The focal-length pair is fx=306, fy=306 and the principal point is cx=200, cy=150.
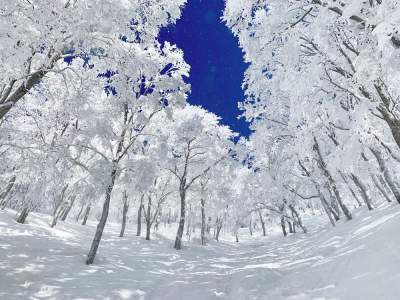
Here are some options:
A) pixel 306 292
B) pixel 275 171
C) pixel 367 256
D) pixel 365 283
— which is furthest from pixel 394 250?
pixel 275 171

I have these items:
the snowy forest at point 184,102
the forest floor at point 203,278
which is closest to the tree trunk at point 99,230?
the snowy forest at point 184,102

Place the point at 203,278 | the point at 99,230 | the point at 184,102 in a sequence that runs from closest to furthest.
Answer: the point at 203,278
the point at 99,230
the point at 184,102

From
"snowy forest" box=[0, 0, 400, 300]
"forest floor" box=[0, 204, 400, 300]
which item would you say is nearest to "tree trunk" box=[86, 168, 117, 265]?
"snowy forest" box=[0, 0, 400, 300]

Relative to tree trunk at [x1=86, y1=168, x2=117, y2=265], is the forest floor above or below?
below

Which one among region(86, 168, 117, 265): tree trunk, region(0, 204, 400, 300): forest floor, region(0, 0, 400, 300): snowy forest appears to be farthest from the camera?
region(86, 168, 117, 265): tree trunk

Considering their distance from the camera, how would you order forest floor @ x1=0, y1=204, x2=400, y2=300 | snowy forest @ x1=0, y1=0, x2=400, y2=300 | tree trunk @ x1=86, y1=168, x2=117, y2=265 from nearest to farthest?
snowy forest @ x1=0, y1=0, x2=400, y2=300 → forest floor @ x1=0, y1=204, x2=400, y2=300 → tree trunk @ x1=86, y1=168, x2=117, y2=265

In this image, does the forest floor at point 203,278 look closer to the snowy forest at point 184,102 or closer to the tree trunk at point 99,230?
the snowy forest at point 184,102

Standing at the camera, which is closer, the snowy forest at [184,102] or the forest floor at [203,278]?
the snowy forest at [184,102]

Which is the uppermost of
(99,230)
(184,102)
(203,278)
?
(184,102)

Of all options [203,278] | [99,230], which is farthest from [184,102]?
[203,278]

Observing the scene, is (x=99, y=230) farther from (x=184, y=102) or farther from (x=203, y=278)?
(x=184, y=102)

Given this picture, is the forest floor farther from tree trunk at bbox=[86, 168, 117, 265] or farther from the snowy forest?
tree trunk at bbox=[86, 168, 117, 265]

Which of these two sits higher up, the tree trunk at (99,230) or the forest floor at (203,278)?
the tree trunk at (99,230)

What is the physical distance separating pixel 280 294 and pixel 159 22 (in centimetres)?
927
